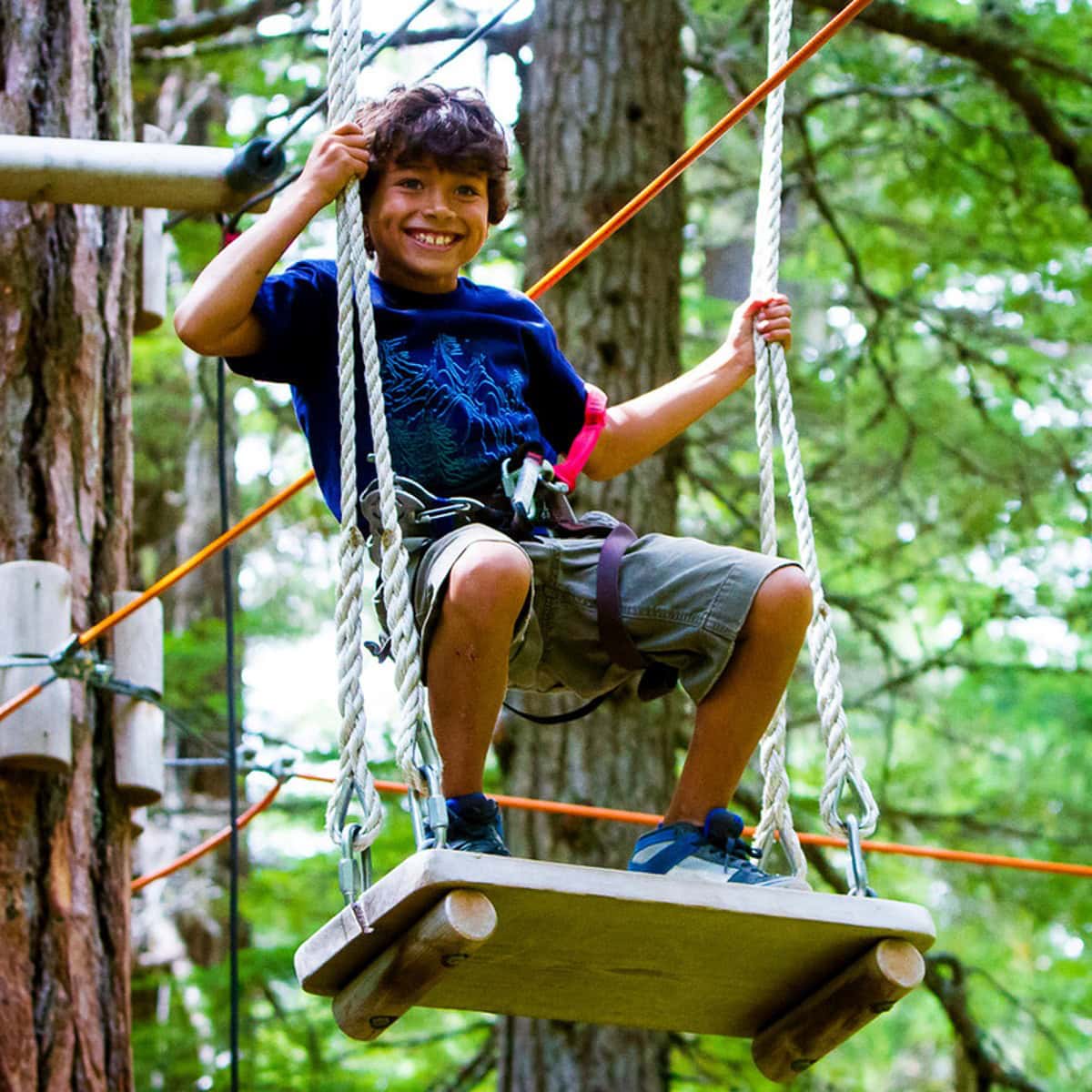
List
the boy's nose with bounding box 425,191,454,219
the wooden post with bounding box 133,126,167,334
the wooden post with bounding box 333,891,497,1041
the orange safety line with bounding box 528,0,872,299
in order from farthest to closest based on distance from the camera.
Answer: the wooden post with bounding box 133,126,167,334, the orange safety line with bounding box 528,0,872,299, the boy's nose with bounding box 425,191,454,219, the wooden post with bounding box 333,891,497,1041

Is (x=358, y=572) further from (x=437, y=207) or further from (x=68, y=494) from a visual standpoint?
(x=68, y=494)

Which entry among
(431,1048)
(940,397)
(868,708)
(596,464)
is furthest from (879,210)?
(596,464)

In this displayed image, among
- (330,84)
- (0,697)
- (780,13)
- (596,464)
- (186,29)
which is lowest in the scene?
(0,697)

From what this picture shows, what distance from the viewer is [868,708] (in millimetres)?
6020

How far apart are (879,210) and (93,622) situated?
623cm

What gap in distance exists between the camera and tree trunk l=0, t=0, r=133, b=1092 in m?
3.35

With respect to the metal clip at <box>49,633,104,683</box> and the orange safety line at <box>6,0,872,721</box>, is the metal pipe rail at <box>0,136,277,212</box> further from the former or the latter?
the metal clip at <box>49,633,104,683</box>

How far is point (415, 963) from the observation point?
2219 millimetres

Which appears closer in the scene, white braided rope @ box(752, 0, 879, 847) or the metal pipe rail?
white braided rope @ box(752, 0, 879, 847)

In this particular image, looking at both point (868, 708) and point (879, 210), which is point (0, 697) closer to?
point (868, 708)

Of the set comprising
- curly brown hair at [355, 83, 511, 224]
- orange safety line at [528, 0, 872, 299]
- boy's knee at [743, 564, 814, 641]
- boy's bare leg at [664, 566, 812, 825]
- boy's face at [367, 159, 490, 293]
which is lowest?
boy's bare leg at [664, 566, 812, 825]

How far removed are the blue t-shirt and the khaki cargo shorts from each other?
17cm

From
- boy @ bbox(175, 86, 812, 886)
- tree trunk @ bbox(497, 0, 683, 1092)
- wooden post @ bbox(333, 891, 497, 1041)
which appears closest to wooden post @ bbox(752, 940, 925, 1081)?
boy @ bbox(175, 86, 812, 886)

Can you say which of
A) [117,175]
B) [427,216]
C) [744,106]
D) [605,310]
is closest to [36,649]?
[117,175]
